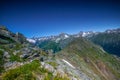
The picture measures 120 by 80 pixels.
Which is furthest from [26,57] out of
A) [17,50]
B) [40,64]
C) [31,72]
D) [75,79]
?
[75,79]

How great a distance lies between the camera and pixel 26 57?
294 ft

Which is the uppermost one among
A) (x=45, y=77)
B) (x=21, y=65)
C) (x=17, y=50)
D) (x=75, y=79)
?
(x=17, y=50)

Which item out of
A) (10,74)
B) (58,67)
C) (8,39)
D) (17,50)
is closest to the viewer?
(10,74)

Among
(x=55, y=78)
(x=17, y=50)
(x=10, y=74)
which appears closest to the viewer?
(x=10, y=74)

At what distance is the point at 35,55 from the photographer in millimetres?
96875

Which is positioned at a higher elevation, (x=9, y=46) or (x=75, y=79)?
(x=9, y=46)

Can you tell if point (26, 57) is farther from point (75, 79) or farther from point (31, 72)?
point (75, 79)

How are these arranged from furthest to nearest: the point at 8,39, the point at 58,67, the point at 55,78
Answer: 1. the point at 8,39
2. the point at 58,67
3. the point at 55,78

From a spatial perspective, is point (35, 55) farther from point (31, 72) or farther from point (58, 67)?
point (31, 72)

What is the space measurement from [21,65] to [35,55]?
21648 millimetres

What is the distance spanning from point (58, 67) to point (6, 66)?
25.5 meters

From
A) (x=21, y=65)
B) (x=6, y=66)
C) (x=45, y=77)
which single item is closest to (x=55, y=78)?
(x=45, y=77)

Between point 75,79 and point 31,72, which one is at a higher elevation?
point 31,72

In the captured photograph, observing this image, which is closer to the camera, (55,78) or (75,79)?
(55,78)
